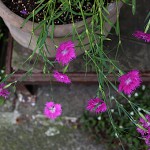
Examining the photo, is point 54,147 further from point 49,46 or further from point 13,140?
point 49,46

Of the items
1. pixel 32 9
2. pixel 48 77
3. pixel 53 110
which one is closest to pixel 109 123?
pixel 48 77

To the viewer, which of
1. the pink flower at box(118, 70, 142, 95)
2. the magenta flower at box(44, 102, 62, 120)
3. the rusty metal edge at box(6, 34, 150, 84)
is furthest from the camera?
the rusty metal edge at box(6, 34, 150, 84)

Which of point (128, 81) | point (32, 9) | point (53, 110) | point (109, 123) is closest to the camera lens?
point (128, 81)

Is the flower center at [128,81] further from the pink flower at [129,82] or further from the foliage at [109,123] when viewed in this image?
the foliage at [109,123]

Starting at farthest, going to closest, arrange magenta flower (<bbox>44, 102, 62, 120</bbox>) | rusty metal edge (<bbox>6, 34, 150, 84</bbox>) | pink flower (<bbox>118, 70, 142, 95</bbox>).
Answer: rusty metal edge (<bbox>6, 34, 150, 84</bbox>), magenta flower (<bbox>44, 102, 62, 120</bbox>), pink flower (<bbox>118, 70, 142, 95</bbox>)

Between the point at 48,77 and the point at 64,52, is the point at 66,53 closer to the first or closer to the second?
the point at 64,52

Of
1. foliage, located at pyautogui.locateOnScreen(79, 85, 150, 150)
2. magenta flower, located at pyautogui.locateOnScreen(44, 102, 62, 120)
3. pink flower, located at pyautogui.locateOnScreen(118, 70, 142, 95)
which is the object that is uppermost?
pink flower, located at pyautogui.locateOnScreen(118, 70, 142, 95)

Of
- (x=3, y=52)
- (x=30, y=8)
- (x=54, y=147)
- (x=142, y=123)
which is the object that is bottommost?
(x=54, y=147)

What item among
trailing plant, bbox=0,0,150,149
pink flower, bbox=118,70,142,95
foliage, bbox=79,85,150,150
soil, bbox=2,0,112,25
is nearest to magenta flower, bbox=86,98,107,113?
trailing plant, bbox=0,0,150,149

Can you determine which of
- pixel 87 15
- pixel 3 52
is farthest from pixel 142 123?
pixel 3 52

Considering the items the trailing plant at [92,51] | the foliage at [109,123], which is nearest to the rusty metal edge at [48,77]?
the foliage at [109,123]

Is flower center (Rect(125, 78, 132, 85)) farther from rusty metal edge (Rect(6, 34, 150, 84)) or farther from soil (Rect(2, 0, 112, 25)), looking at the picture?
rusty metal edge (Rect(6, 34, 150, 84))
